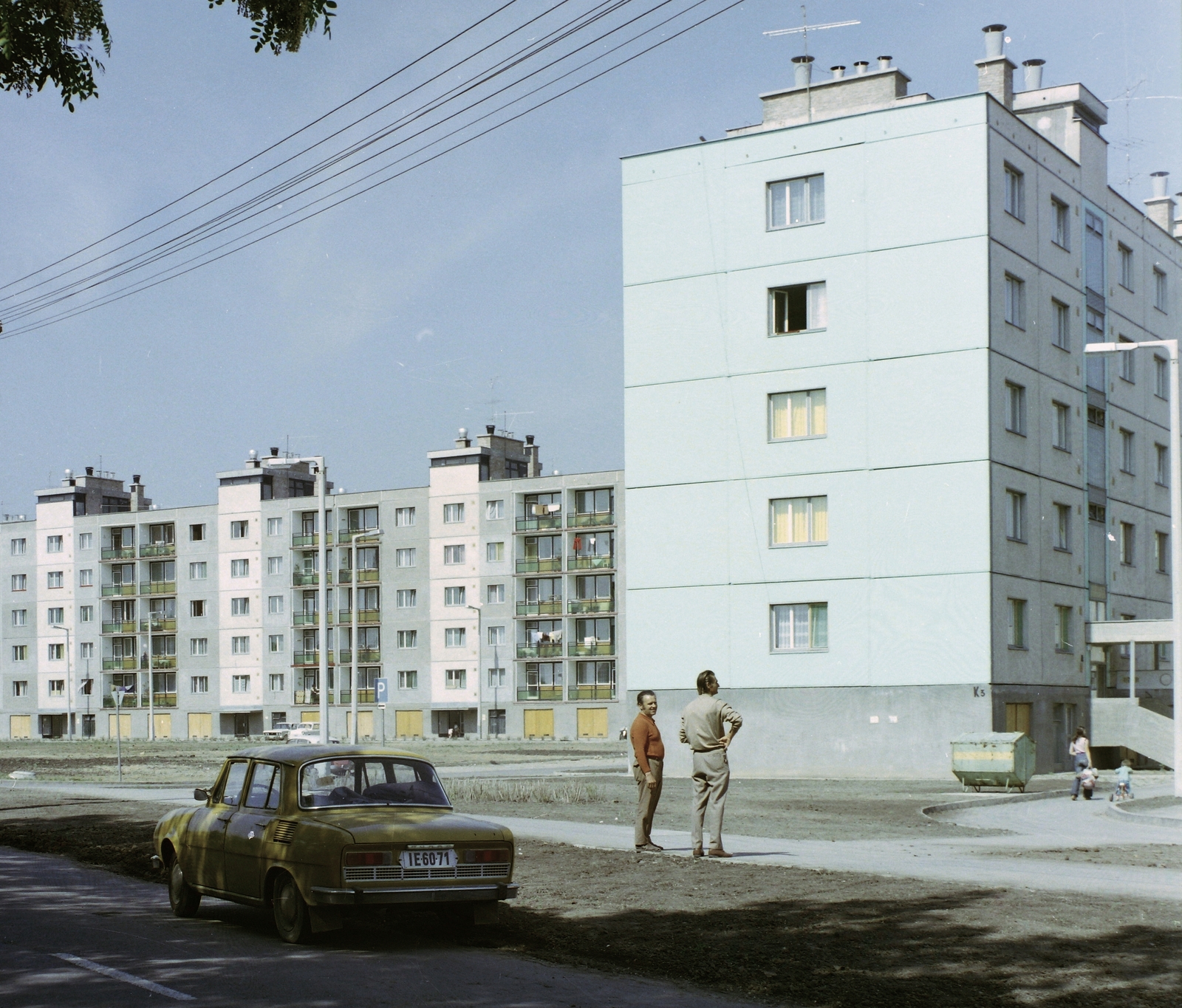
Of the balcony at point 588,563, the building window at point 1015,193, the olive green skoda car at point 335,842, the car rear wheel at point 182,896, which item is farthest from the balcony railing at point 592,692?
the olive green skoda car at point 335,842

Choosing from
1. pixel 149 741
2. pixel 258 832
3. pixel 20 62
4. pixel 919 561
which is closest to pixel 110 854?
pixel 258 832

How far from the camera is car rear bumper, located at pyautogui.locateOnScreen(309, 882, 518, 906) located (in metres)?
10.9

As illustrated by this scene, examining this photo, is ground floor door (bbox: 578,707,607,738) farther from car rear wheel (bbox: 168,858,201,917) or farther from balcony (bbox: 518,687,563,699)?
car rear wheel (bbox: 168,858,201,917)

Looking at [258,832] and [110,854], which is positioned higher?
[258,832]

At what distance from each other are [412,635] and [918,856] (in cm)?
8860

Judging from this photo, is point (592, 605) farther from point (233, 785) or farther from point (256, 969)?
point (256, 969)

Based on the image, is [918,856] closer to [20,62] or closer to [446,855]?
[446,855]

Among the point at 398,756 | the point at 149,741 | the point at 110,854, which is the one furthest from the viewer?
the point at 149,741

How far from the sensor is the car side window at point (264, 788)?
12.0m

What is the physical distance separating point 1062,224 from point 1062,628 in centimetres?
1177

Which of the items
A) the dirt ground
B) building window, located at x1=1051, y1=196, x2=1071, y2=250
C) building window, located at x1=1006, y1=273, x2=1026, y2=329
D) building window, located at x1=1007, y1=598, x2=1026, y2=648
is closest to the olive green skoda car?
the dirt ground

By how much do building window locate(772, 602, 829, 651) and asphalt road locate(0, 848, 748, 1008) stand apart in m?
29.6

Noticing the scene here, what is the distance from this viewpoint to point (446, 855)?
11281mm

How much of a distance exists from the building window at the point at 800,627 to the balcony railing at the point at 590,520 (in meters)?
57.0
